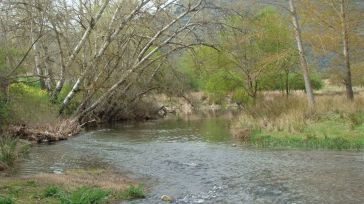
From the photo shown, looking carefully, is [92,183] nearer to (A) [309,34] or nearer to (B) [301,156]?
(B) [301,156]

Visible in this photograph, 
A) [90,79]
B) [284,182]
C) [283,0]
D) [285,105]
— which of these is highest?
[283,0]

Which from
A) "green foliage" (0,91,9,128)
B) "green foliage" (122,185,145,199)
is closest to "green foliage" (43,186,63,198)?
"green foliage" (122,185,145,199)

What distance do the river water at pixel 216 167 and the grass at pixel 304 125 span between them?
1.20m

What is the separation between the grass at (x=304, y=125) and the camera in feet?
67.7

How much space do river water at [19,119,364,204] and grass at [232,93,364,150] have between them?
1.20 metres

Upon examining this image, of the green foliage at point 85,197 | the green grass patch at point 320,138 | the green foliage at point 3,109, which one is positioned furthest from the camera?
the green foliage at point 3,109

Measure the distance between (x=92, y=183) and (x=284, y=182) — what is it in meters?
5.40

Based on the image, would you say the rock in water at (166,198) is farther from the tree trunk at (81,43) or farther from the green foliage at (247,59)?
the green foliage at (247,59)

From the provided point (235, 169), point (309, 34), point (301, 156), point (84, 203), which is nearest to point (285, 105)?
point (309, 34)

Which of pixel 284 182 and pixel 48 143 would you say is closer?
pixel 284 182

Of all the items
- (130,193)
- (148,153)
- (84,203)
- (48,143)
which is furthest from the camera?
(48,143)

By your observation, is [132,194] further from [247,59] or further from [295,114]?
[247,59]

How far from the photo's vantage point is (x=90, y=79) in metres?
33.6

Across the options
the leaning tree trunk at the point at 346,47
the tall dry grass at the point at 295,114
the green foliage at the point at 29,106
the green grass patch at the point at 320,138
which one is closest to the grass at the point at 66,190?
the green grass patch at the point at 320,138
